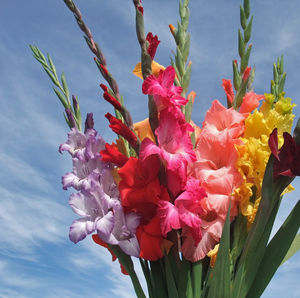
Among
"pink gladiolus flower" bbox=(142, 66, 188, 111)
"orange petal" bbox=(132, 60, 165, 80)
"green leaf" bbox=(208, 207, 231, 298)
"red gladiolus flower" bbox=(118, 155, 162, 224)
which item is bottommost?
"green leaf" bbox=(208, 207, 231, 298)

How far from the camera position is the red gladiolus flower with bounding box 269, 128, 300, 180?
0.75 meters

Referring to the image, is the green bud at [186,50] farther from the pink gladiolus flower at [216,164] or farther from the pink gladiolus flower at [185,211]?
the pink gladiolus flower at [185,211]

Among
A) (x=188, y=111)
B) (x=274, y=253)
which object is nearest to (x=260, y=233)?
(x=274, y=253)

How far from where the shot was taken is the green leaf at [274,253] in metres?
0.86

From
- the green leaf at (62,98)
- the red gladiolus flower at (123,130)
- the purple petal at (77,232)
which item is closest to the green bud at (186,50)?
the red gladiolus flower at (123,130)

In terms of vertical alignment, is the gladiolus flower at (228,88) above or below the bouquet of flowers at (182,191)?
above

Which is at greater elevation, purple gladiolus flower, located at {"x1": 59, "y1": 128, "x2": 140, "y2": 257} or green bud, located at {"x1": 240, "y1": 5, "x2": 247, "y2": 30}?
green bud, located at {"x1": 240, "y1": 5, "x2": 247, "y2": 30}

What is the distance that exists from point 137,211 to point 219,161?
0.21 metres

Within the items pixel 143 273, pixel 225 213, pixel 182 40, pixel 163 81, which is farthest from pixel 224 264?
pixel 182 40

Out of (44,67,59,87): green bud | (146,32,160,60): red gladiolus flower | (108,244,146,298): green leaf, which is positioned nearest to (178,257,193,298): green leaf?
(108,244,146,298): green leaf

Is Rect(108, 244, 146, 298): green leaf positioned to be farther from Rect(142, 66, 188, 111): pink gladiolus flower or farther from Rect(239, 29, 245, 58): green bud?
Rect(239, 29, 245, 58): green bud

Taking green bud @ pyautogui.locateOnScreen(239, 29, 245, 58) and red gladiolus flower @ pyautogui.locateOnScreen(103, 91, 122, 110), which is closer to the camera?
red gladiolus flower @ pyautogui.locateOnScreen(103, 91, 122, 110)

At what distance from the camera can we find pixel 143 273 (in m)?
0.95

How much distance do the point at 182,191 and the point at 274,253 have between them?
229 mm
